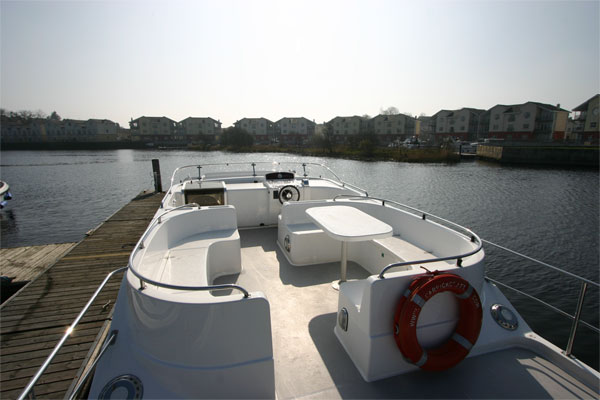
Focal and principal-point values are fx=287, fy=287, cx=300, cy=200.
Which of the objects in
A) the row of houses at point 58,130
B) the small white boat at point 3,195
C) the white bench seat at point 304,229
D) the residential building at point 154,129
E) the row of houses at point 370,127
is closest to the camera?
the white bench seat at point 304,229

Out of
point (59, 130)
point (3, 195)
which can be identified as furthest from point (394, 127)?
point (59, 130)

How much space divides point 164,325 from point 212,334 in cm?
33

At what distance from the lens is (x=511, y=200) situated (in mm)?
14344

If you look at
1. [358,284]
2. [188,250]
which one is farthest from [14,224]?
[358,284]

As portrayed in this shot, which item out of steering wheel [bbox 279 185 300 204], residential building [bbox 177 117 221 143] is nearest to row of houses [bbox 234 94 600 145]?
residential building [bbox 177 117 221 143]

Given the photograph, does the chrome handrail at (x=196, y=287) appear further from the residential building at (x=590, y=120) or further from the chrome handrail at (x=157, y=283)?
the residential building at (x=590, y=120)

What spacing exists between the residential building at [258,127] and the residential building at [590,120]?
54249 millimetres

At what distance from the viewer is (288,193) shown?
5598 millimetres

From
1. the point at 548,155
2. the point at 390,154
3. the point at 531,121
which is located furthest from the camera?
the point at 531,121

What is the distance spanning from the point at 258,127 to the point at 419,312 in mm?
69363

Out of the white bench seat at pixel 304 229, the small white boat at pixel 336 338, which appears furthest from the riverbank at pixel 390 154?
the small white boat at pixel 336 338

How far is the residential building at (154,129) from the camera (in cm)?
6719

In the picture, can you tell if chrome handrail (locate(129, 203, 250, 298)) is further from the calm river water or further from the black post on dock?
the black post on dock

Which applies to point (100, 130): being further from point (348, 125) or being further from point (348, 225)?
point (348, 225)
